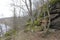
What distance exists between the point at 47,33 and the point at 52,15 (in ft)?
7.71

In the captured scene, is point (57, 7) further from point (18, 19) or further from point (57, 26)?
point (18, 19)

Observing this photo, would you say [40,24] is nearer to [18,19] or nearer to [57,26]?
[57,26]

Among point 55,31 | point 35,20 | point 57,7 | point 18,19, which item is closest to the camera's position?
point 55,31

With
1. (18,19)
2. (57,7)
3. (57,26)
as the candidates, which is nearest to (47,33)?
(57,26)

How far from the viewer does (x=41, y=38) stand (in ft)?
41.3

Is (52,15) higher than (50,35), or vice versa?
(52,15)

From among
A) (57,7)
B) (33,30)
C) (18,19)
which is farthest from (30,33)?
(18,19)

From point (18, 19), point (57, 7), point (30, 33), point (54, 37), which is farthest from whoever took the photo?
point (18, 19)

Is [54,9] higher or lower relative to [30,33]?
higher

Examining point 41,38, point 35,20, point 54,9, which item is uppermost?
point 54,9

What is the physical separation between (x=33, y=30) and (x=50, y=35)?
2.12 m

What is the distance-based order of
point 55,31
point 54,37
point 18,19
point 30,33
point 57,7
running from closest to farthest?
point 54,37 → point 55,31 → point 30,33 → point 57,7 → point 18,19

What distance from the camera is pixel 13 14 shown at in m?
25.0

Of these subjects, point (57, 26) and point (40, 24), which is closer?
point (57, 26)
